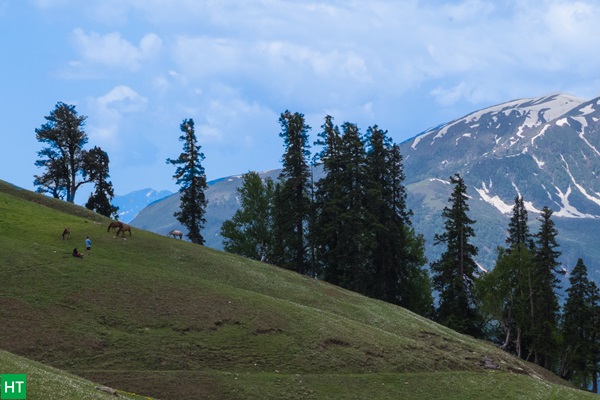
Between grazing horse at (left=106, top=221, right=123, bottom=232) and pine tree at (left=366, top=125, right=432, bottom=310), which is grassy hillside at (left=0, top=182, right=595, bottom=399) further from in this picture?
pine tree at (left=366, top=125, right=432, bottom=310)

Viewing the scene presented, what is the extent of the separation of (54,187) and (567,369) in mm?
81513

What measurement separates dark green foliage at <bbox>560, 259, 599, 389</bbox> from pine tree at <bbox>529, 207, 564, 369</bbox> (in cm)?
191

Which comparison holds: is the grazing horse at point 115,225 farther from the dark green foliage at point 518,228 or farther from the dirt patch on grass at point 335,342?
the dark green foliage at point 518,228

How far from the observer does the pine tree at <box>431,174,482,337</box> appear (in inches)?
3556

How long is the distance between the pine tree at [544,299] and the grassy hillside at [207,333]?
21448 millimetres

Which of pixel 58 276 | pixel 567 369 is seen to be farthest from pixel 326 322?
pixel 567 369

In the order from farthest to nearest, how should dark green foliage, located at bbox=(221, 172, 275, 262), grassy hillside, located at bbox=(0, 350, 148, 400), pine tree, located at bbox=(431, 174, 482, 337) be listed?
dark green foliage, located at bbox=(221, 172, 275, 262), pine tree, located at bbox=(431, 174, 482, 337), grassy hillside, located at bbox=(0, 350, 148, 400)

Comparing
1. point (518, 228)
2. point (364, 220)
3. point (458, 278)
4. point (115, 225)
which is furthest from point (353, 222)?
point (518, 228)

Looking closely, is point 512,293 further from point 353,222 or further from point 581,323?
point 353,222

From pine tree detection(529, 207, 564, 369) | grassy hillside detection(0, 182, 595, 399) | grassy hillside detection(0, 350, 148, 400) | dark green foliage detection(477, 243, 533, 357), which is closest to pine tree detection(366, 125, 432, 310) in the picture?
dark green foliage detection(477, 243, 533, 357)

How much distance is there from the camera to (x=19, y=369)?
31.5 meters

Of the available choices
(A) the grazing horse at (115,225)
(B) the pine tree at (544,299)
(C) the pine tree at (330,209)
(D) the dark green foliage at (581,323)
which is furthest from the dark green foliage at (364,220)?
(A) the grazing horse at (115,225)

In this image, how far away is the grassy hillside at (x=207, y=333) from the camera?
45.3 meters

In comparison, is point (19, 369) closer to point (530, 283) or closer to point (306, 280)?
point (306, 280)
